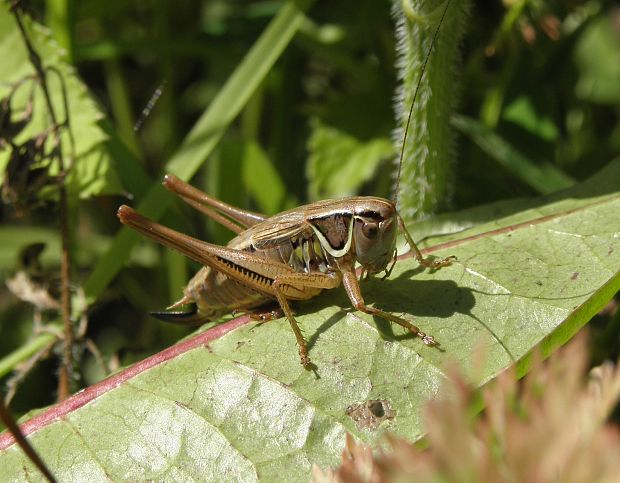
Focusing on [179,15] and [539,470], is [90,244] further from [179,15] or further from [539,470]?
[539,470]

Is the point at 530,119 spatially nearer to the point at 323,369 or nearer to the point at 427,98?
the point at 427,98

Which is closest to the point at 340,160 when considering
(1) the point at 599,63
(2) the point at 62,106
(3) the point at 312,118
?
(3) the point at 312,118

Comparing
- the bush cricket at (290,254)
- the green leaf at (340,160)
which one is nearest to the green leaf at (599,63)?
the green leaf at (340,160)

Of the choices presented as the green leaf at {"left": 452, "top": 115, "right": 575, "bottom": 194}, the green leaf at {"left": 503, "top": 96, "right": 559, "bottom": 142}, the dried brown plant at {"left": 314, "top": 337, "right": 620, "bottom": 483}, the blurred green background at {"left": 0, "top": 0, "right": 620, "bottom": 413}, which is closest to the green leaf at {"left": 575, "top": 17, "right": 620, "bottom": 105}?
the blurred green background at {"left": 0, "top": 0, "right": 620, "bottom": 413}

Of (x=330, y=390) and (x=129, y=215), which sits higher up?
(x=129, y=215)

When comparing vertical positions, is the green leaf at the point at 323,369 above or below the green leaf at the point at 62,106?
below

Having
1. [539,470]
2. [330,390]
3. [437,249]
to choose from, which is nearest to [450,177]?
[437,249]

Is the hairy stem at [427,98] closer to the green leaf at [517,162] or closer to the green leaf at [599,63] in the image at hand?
the green leaf at [517,162]
